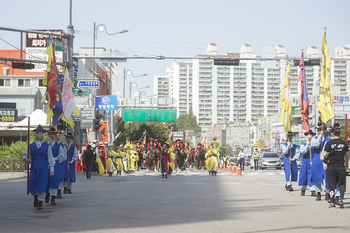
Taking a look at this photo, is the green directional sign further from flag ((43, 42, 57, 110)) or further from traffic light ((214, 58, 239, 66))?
flag ((43, 42, 57, 110))

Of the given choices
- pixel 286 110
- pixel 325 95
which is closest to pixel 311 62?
pixel 286 110

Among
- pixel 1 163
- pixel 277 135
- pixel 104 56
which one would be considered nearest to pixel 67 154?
pixel 104 56

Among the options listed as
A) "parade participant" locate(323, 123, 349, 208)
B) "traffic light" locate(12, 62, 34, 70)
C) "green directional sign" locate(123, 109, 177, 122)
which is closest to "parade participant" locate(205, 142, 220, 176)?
"traffic light" locate(12, 62, 34, 70)

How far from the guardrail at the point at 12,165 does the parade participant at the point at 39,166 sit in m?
18.7

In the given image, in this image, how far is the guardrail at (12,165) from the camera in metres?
29.8

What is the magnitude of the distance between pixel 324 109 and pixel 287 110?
3.84m

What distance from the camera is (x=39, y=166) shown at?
1188 cm

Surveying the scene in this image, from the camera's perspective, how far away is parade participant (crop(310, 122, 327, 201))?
13922 millimetres

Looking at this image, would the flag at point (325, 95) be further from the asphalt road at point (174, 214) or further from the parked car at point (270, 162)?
the parked car at point (270, 162)

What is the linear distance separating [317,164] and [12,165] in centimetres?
2050

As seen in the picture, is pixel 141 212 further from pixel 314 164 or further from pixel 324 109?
pixel 324 109

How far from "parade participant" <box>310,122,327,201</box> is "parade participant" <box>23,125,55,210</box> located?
6.89 metres

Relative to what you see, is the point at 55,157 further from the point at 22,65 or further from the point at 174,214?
the point at 22,65

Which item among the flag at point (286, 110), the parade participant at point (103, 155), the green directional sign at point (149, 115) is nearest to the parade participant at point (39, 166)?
the flag at point (286, 110)
